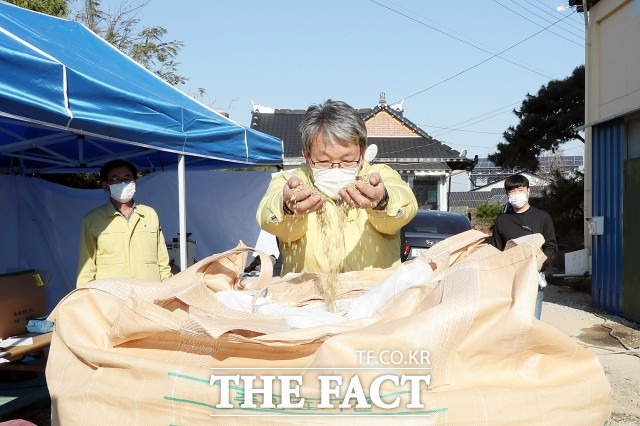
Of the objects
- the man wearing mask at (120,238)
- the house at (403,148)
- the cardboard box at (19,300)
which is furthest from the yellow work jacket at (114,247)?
the house at (403,148)

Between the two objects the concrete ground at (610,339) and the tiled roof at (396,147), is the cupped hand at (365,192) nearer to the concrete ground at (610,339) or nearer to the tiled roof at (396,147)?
the concrete ground at (610,339)

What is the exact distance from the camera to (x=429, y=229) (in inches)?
343

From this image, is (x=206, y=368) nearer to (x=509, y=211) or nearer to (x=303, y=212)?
(x=303, y=212)

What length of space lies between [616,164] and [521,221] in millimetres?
3586

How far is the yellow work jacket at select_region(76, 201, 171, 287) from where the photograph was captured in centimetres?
401

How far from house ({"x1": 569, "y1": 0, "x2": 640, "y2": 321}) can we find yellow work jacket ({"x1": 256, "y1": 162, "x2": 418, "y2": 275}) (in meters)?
5.98

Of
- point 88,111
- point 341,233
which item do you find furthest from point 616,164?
point 341,233

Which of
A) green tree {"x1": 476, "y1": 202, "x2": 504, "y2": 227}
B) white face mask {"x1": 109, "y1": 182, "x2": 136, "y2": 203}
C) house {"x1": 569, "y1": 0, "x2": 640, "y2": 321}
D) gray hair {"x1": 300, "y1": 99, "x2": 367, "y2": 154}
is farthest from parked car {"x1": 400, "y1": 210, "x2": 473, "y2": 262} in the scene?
green tree {"x1": 476, "y1": 202, "x2": 504, "y2": 227}

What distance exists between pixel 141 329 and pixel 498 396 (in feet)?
→ 2.52

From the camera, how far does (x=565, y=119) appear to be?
15.0 m

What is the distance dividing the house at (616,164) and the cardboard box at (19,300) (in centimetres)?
624

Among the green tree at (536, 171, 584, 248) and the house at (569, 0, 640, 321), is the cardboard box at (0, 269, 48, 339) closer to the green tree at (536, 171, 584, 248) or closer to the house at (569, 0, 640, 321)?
the house at (569, 0, 640, 321)

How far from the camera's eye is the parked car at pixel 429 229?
804 centimetres

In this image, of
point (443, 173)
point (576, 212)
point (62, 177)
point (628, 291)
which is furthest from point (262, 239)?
point (443, 173)
